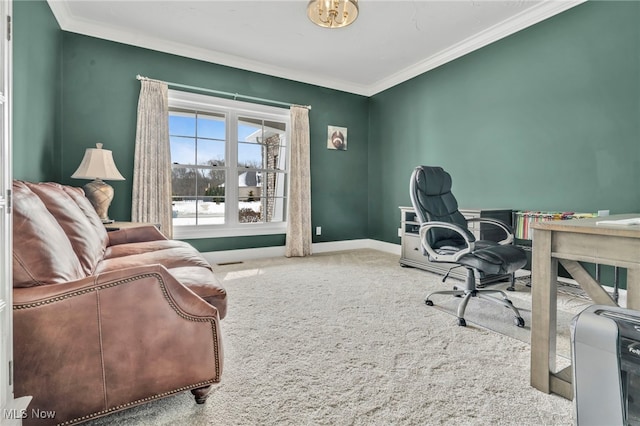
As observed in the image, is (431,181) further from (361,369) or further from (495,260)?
(361,369)

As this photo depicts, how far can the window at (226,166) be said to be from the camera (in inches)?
153

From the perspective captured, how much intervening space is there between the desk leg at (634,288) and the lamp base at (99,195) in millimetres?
3503

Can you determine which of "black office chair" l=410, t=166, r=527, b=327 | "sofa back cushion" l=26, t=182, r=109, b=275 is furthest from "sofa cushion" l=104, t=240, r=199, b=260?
"black office chair" l=410, t=166, r=527, b=327

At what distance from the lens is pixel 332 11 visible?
8.57 feet

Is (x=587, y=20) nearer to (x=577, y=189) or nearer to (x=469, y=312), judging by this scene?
(x=577, y=189)

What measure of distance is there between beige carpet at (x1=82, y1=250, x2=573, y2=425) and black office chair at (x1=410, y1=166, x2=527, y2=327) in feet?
0.56

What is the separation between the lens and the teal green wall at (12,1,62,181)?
211 centimetres

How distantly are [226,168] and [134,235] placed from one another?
1774mm

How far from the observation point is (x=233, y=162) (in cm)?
417

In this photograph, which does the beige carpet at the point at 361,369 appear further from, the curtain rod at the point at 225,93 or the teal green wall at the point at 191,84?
the curtain rod at the point at 225,93

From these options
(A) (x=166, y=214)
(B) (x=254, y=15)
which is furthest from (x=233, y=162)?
(B) (x=254, y=15)

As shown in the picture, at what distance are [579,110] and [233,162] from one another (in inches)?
148

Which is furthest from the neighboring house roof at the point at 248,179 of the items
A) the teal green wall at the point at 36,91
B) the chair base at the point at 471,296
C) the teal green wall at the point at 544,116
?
the chair base at the point at 471,296

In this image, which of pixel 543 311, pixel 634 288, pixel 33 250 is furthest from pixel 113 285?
pixel 634 288
